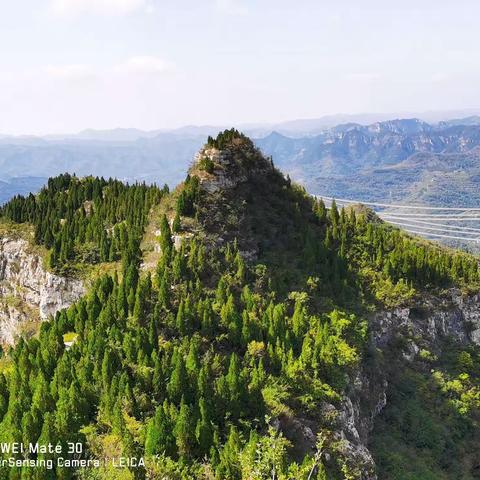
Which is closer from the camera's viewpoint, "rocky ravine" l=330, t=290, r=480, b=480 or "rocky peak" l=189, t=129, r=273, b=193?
"rocky ravine" l=330, t=290, r=480, b=480

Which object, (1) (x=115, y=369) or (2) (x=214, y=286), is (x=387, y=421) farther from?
(1) (x=115, y=369)

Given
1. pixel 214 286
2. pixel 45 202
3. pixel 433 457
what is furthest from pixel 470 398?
pixel 45 202

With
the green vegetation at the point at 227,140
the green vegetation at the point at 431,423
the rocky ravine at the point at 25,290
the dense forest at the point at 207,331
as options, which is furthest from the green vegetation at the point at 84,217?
the green vegetation at the point at 431,423

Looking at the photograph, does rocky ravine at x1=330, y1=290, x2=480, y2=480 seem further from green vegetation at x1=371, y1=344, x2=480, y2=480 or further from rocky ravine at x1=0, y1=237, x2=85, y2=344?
rocky ravine at x1=0, y1=237, x2=85, y2=344

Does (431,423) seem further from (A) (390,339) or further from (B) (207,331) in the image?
(B) (207,331)

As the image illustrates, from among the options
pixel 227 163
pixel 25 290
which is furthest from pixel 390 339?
pixel 25 290

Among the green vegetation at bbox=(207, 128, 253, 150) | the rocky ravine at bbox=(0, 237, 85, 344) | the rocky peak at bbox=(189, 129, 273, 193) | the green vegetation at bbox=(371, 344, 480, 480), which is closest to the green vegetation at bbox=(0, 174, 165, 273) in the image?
the rocky ravine at bbox=(0, 237, 85, 344)
